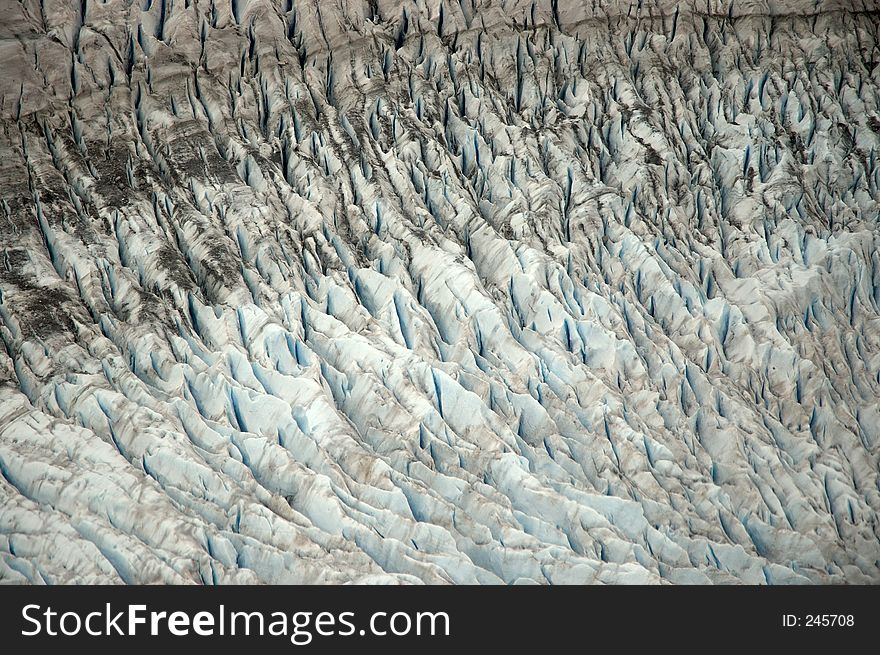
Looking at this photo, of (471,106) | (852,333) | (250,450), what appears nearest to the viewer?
(250,450)

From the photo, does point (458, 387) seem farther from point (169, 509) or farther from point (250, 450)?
point (169, 509)

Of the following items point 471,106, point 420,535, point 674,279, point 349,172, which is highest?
point 471,106

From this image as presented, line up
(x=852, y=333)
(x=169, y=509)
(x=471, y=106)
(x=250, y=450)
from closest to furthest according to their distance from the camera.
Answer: (x=169, y=509) → (x=250, y=450) → (x=852, y=333) → (x=471, y=106)

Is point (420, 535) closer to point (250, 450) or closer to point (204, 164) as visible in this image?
point (250, 450)

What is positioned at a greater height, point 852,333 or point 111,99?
point 111,99

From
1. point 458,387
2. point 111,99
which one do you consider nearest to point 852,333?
point 458,387

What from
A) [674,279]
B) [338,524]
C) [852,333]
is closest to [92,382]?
[338,524]

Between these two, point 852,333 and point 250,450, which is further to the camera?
point 852,333
